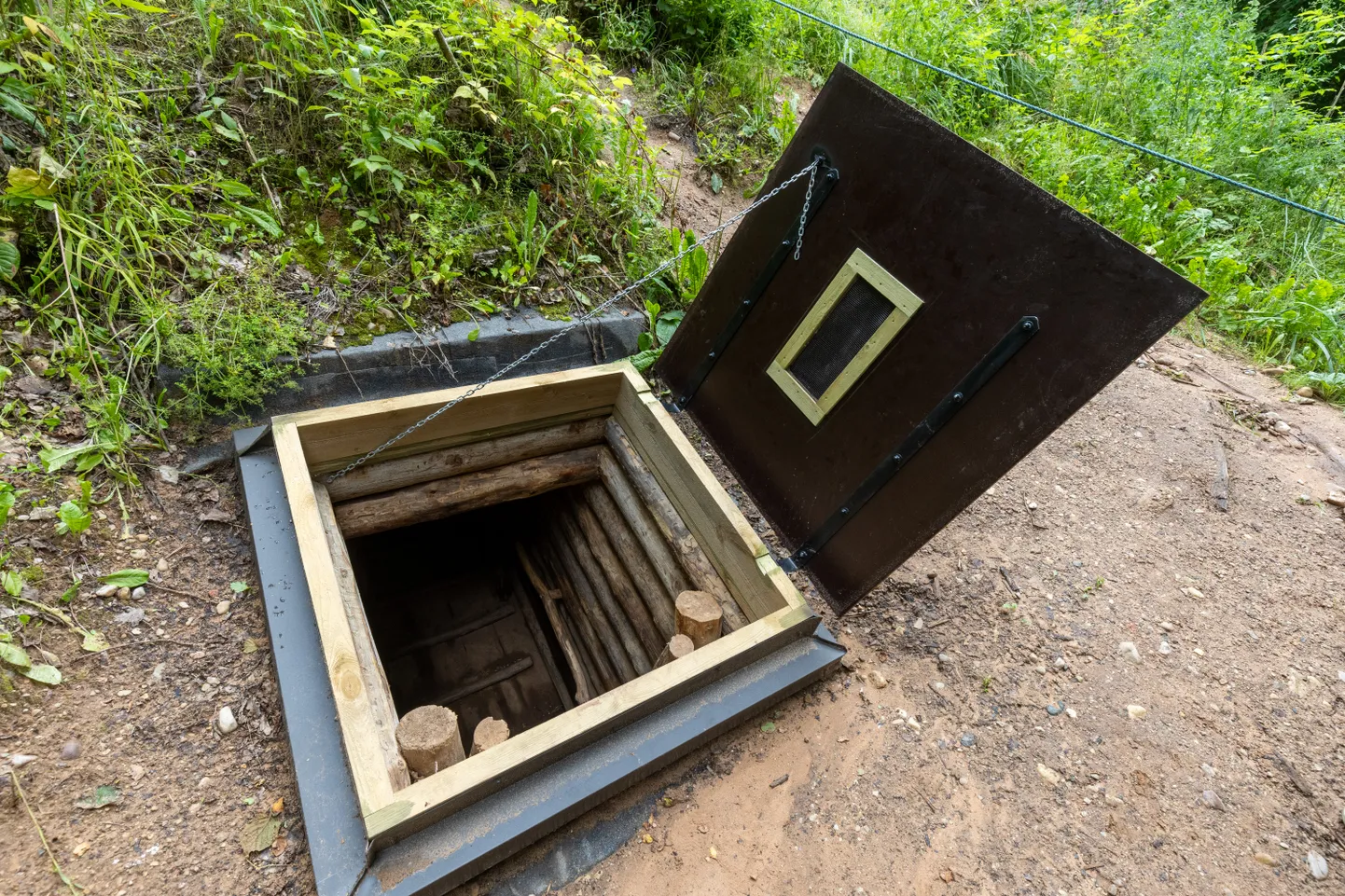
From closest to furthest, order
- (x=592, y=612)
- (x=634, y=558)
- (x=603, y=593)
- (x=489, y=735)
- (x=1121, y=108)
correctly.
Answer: (x=489, y=735)
(x=634, y=558)
(x=603, y=593)
(x=592, y=612)
(x=1121, y=108)

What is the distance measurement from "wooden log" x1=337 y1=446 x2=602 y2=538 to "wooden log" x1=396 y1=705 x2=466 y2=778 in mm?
1194

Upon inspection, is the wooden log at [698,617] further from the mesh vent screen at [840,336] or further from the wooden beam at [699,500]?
the mesh vent screen at [840,336]

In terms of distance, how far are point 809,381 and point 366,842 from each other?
195 centimetres

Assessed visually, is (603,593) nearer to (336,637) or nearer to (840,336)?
(336,637)

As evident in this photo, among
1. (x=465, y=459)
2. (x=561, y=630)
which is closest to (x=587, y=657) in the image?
(x=561, y=630)

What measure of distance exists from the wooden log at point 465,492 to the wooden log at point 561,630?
98 centimetres

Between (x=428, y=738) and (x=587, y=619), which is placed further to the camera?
(x=587, y=619)

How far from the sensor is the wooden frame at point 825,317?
6.47 ft

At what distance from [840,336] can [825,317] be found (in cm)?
9

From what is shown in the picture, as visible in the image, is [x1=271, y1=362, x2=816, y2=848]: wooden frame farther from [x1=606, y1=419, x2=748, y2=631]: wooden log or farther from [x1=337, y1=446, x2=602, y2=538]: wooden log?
[x1=337, y1=446, x2=602, y2=538]: wooden log

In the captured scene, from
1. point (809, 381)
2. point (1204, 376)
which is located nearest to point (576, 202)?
point (809, 381)

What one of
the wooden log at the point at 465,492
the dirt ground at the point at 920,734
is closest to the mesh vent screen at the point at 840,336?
the dirt ground at the point at 920,734

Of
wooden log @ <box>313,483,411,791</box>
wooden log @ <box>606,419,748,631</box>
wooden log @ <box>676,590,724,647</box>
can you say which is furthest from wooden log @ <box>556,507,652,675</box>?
wooden log @ <box>313,483,411,791</box>

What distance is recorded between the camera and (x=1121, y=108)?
5504 millimetres
